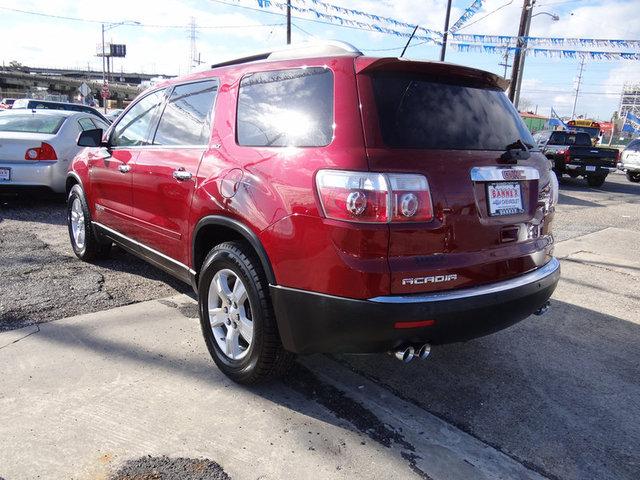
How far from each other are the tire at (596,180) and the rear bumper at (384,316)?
15.1 metres

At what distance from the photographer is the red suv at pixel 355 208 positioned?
2238 millimetres

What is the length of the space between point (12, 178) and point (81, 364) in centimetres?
543

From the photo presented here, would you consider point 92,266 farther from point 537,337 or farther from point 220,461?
point 537,337

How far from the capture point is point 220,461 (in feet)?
7.45

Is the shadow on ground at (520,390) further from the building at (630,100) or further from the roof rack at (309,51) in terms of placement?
the building at (630,100)

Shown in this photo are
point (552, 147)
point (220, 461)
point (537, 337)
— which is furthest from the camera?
point (552, 147)

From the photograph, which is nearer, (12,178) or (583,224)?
(12,178)

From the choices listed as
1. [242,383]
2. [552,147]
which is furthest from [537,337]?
[552,147]

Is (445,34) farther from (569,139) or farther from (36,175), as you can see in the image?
(36,175)

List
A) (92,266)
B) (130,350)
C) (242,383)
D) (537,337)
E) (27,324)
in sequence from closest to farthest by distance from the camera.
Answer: (242,383), (130,350), (27,324), (537,337), (92,266)

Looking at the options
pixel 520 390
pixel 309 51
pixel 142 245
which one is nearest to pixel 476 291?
pixel 520 390

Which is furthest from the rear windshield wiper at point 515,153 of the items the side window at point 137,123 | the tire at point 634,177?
the tire at point 634,177

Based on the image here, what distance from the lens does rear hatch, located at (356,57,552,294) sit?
2.28 meters

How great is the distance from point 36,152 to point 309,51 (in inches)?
244
